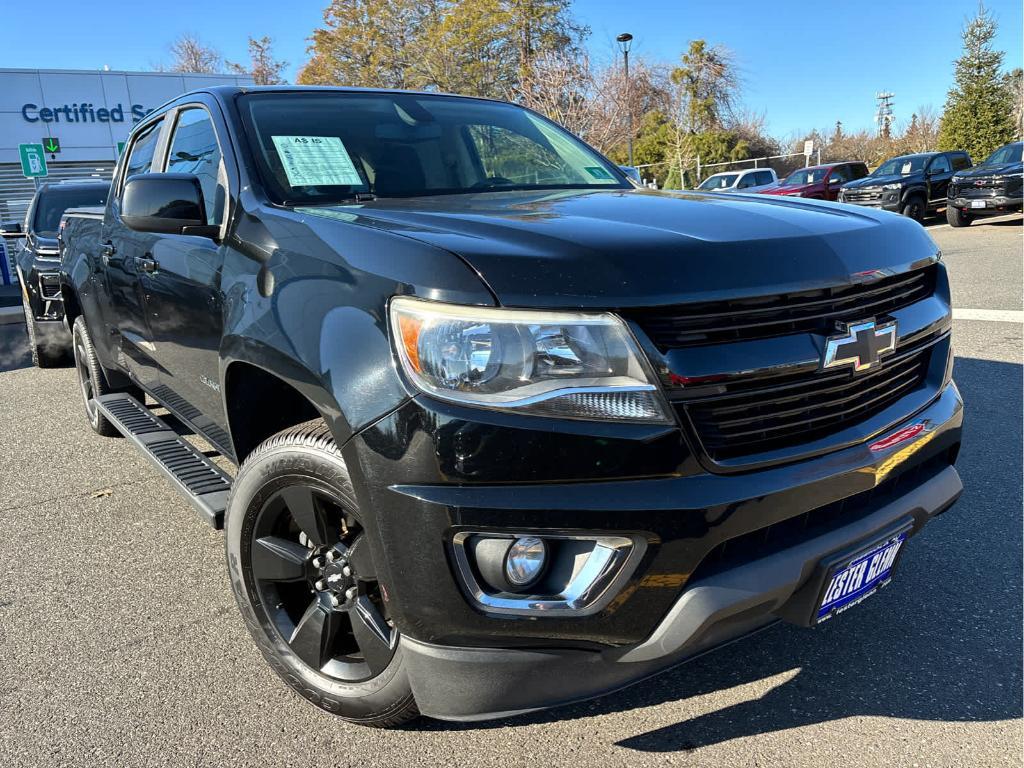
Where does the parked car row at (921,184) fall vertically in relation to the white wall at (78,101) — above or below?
below

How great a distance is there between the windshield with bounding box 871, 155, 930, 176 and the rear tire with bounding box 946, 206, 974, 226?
219 centimetres

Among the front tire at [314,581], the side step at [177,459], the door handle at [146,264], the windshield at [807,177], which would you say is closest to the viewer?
the front tire at [314,581]

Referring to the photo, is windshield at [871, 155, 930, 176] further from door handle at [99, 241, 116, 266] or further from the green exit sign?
door handle at [99, 241, 116, 266]

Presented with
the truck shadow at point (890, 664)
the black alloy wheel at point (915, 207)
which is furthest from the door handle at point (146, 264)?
the black alloy wheel at point (915, 207)

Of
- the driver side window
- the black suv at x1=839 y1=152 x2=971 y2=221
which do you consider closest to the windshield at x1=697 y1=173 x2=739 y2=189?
the black suv at x1=839 y1=152 x2=971 y2=221

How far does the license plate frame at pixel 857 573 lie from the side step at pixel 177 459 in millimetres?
1797

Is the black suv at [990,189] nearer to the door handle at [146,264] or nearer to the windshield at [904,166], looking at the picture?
the windshield at [904,166]

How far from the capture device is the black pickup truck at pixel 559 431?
1653 mm

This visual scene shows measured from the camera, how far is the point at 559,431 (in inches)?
64.1

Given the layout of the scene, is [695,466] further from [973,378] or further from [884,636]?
[973,378]

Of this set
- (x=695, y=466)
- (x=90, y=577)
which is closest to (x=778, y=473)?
(x=695, y=466)

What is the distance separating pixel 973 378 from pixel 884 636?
137 inches

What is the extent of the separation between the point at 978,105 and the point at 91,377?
3290 centimetres

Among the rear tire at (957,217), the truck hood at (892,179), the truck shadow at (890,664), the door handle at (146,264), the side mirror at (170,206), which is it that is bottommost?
the truck shadow at (890,664)
